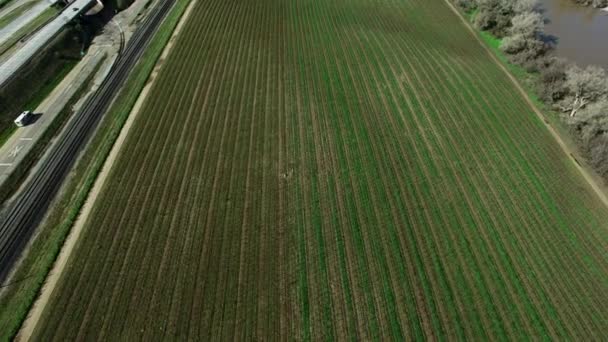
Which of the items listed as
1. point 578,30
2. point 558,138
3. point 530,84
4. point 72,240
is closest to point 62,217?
point 72,240

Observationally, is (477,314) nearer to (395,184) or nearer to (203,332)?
(395,184)

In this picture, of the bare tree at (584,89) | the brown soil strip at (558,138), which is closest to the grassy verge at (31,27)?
the brown soil strip at (558,138)

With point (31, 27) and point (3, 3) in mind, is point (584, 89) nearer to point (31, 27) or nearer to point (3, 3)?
point (31, 27)

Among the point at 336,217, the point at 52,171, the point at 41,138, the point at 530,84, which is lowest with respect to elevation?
the point at 52,171

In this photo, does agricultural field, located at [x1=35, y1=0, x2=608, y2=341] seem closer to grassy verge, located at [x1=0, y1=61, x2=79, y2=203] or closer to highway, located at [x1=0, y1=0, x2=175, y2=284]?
highway, located at [x1=0, y1=0, x2=175, y2=284]

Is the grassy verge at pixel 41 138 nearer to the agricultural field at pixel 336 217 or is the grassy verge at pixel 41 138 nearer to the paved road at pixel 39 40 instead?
the paved road at pixel 39 40

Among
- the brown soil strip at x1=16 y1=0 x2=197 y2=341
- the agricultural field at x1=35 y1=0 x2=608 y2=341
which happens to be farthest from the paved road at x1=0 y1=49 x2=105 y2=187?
the agricultural field at x1=35 y1=0 x2=608 y2=341

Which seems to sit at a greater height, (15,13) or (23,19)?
(15,13)
